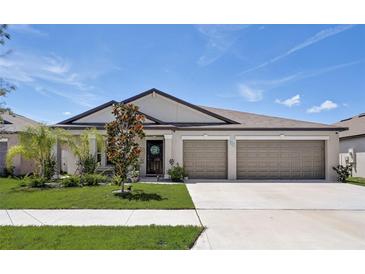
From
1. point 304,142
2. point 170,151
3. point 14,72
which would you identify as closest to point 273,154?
point 304,142

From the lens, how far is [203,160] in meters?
17.5

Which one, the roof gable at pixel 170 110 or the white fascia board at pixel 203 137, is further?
the roof gable at pixel 170 110

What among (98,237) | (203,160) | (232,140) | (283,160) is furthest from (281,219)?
(283,160)

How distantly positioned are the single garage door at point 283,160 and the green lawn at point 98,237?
1157cm

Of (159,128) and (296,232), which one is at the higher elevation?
(159,128)

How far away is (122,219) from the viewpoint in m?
7.38

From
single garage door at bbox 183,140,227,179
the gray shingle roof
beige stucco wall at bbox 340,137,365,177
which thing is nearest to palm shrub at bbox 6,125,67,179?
single garage door at bbox 183,140,227,179

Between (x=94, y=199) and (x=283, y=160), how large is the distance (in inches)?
466

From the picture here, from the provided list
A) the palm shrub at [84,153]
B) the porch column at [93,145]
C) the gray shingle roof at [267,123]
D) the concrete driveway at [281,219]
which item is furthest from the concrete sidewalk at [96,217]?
the gray shingle roof at [267,123]

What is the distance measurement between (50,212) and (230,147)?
447 inches

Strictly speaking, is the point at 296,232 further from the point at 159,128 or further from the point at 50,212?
the point at 159,128

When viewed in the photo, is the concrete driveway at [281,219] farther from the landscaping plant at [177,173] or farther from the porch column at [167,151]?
the porch column at [167,151]

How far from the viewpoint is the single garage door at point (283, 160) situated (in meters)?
17.3

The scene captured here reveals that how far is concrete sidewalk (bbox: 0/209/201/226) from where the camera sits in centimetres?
705
